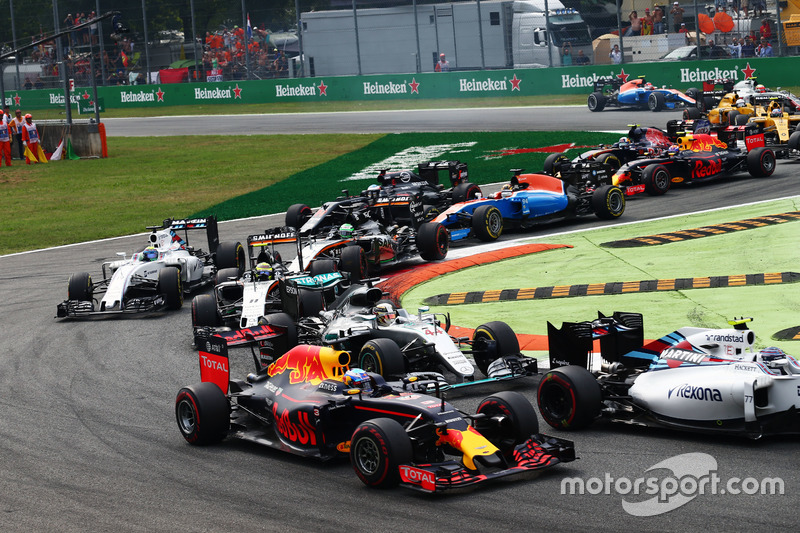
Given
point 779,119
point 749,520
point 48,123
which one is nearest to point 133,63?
point 48,123

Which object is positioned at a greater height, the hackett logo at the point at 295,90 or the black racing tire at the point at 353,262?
the hackett logo at the point at 295,90

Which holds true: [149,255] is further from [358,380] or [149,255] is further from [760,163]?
[760,163]

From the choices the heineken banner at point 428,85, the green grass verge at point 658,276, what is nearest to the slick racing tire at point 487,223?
the green grass verge at point 658,276

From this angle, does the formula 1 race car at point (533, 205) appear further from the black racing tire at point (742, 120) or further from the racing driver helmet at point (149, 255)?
the black racing tire at point (742, 120)

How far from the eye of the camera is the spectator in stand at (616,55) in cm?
4838

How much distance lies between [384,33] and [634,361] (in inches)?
1785

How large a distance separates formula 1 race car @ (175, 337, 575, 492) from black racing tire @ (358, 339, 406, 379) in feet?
4.10

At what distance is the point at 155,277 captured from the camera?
2038 cm

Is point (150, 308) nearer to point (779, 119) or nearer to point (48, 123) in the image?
point (779, 119)

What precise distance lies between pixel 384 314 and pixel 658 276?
21.1 feet

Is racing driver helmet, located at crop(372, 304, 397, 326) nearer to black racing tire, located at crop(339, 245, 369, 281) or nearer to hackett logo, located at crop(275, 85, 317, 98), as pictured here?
black racing tire, located at crop(339, 245, 369, 281)

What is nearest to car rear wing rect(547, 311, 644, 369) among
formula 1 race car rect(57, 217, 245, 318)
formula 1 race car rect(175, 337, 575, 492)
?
formula 1 race car rect(175, 337, 575, 492)

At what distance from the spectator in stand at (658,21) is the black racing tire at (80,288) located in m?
34.1

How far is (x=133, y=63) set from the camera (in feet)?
213
